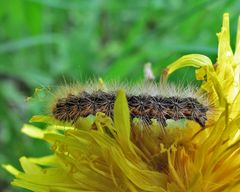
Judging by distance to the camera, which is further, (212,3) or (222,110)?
(212,3)

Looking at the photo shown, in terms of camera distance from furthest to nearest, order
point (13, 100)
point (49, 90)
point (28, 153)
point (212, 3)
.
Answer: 1. point (13, 100)
2. point (28, 153)
3. point (212, 3)
4. point (49, 90)

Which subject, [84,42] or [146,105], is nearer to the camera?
[146,105]

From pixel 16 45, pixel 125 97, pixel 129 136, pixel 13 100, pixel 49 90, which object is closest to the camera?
pixel 125 97

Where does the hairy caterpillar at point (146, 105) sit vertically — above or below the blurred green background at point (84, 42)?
below

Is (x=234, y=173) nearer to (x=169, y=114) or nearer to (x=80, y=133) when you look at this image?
(x=169, y=114)

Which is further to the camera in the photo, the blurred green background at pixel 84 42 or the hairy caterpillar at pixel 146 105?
the blurred green background at pixel 84 42

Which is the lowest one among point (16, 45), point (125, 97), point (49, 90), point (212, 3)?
point (125, 97)

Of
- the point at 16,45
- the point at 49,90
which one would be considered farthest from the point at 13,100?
the point at 49,90
